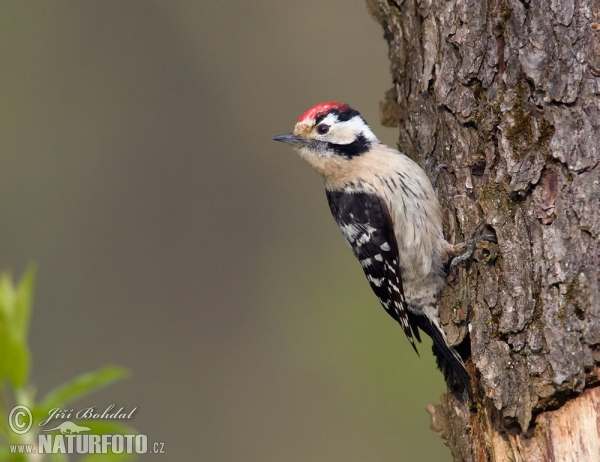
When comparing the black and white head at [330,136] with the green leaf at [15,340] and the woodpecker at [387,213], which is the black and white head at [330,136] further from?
the green leaf at [15,340]

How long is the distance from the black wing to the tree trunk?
516 mm

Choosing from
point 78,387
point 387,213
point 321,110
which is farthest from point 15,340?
point 321,110

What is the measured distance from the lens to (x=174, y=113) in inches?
339

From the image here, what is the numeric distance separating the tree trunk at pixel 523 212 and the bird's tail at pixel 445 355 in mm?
72

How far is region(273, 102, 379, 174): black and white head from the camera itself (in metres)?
4.44

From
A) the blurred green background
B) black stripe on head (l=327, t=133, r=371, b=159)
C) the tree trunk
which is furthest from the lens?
the blurred green background

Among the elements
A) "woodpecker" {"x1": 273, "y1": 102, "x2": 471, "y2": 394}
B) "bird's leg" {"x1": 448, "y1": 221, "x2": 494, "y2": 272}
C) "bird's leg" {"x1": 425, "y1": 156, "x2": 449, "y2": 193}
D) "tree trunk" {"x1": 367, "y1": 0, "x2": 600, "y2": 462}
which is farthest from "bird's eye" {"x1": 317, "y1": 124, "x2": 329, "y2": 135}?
"bird's leg" {"x1": 448, "y1": 221, "x2": 494, "y2": 272}

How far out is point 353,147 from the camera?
4.41 metres

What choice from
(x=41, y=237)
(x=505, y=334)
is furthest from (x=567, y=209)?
(x=41, y=237)

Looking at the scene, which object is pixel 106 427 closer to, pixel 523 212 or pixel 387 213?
pixel 523 212

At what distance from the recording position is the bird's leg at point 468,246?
3394 millimetres

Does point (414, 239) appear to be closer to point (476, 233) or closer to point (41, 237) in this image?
point (476, 233)

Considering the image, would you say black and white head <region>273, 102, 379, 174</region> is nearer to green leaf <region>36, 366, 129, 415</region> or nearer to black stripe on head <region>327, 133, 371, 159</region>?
black stripe on head <region>327, 133, 371, 159</region>

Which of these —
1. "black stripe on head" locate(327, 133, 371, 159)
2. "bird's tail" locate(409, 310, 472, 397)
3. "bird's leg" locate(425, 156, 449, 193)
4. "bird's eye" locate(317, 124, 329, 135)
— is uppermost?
"bird's eye" locate(317, 124, 329, 135)
